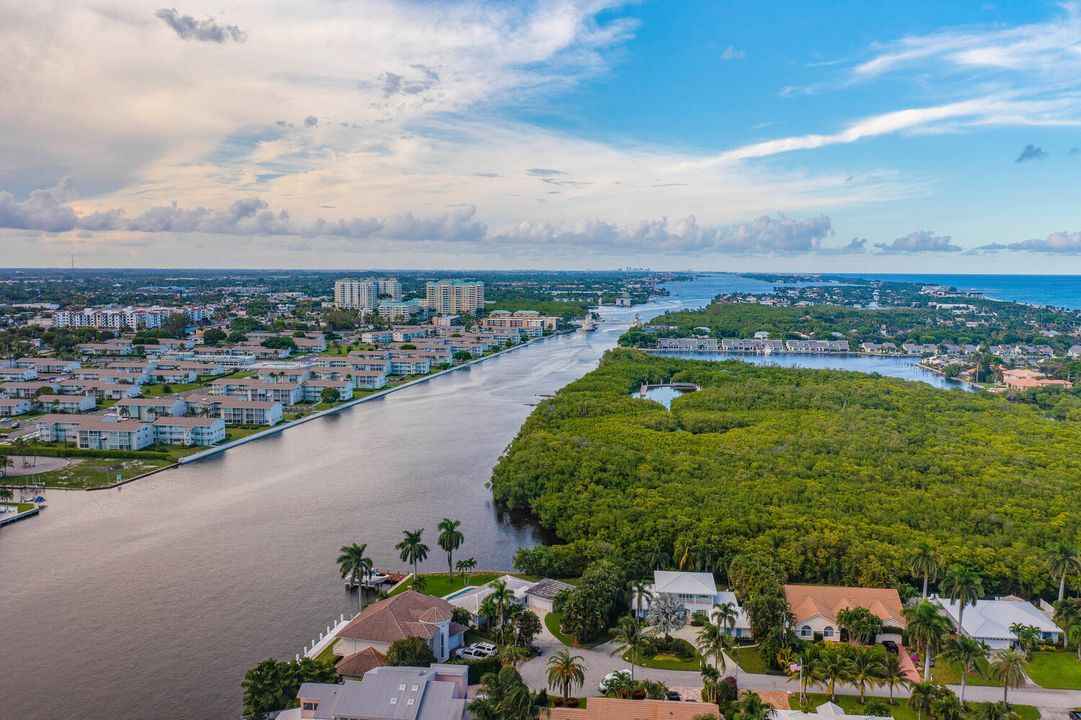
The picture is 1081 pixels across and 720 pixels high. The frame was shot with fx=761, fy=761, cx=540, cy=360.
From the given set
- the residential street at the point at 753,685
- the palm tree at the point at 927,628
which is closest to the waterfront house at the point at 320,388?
the residential street at the point at 753,685

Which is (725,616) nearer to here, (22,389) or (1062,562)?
(1062,562)

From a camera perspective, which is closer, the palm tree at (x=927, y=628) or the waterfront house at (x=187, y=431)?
the palm tree at (x=927, y=628)

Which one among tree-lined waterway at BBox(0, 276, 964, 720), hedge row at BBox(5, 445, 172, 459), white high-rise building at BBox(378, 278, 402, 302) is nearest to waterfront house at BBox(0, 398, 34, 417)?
hedge row at BBox(5, 445, 172, 459)

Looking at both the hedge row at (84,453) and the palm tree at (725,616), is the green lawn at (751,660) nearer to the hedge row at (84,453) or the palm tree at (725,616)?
the palm tree at (725,616)

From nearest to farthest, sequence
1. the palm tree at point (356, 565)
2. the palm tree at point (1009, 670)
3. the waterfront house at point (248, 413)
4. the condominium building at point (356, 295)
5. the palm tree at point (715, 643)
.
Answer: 1. the palm tree at point (1009, 670)
2. the palm tree at point (715, 643)
3. the palm tree at point (356, 565)
4. the waterfront house at point (248, 413)
5. the condominium building at point (356, 295)

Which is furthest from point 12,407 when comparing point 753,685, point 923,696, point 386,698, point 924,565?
point 923,696

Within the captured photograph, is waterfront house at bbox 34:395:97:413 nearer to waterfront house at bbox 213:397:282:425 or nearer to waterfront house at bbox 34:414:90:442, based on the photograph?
waterfront house at bbox 34:414:90:442

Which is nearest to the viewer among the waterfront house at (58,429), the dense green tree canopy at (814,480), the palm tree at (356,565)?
the palm tree at (356,565)
